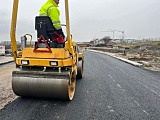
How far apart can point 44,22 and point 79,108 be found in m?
2.38

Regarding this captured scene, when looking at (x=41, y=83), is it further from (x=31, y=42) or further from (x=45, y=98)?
(x=31, y=42)

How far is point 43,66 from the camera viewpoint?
627 centimetres

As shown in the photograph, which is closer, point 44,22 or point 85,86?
point 44,22

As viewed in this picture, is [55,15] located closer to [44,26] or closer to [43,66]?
[44,26]

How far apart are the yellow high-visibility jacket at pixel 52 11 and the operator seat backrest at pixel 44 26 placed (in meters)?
0.11

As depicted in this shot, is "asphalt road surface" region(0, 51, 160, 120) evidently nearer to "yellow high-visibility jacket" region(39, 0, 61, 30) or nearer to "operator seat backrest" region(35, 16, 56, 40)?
"operator seat backrest" region(35, 16, 56, 40)

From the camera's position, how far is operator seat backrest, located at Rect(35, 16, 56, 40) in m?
6.28

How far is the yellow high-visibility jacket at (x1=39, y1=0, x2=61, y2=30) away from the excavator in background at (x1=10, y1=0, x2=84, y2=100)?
0.44ft

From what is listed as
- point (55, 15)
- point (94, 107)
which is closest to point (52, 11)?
point (55, 15)

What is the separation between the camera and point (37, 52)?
21.0 ft

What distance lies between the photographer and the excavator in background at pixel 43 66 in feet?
19.6

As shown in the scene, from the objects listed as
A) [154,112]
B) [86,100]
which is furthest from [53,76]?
[154,112]

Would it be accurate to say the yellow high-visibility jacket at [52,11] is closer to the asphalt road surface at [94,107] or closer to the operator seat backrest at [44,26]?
the operator seat backrest at [44,26]

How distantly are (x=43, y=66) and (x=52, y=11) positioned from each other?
1.45m
